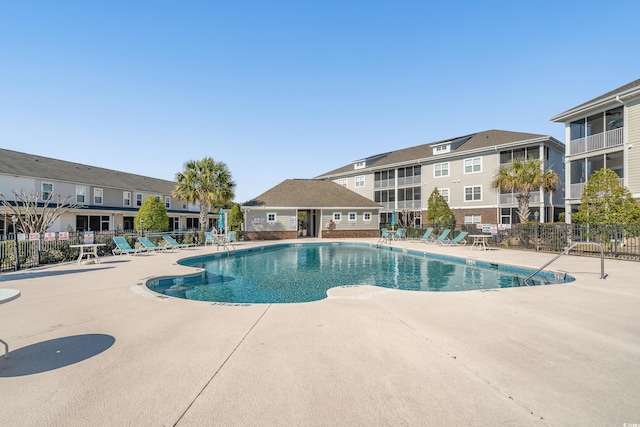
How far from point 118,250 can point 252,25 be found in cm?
1315

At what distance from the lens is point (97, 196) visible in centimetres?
2898

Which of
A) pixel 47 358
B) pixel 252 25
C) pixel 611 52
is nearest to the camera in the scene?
pixel 47 358

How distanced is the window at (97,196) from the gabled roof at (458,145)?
91.3 ft

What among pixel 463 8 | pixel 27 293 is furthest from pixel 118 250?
pixel 463 8

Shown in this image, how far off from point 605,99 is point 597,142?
2.80 metres

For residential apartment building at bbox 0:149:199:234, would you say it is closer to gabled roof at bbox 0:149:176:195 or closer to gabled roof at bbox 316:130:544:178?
gabled roof at bbox 0:149:176:195

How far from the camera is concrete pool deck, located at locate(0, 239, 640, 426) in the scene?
106 inches

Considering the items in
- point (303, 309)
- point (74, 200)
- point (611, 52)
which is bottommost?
point (303, 309)

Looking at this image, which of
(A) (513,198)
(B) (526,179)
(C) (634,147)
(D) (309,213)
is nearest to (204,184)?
(D) (309,213)

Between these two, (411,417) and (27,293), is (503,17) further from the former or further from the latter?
(27,293)

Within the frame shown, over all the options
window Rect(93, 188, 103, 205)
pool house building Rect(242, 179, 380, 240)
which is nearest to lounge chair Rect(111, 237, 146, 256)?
pool house building Rect(242, 179, 380, 240)

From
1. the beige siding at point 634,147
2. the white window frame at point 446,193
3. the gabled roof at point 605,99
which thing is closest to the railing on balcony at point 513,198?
the white window frame at point 446,193

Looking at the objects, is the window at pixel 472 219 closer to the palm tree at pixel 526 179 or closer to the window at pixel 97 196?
the palm tree at pixel 526 179

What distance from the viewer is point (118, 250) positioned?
48.4ft
